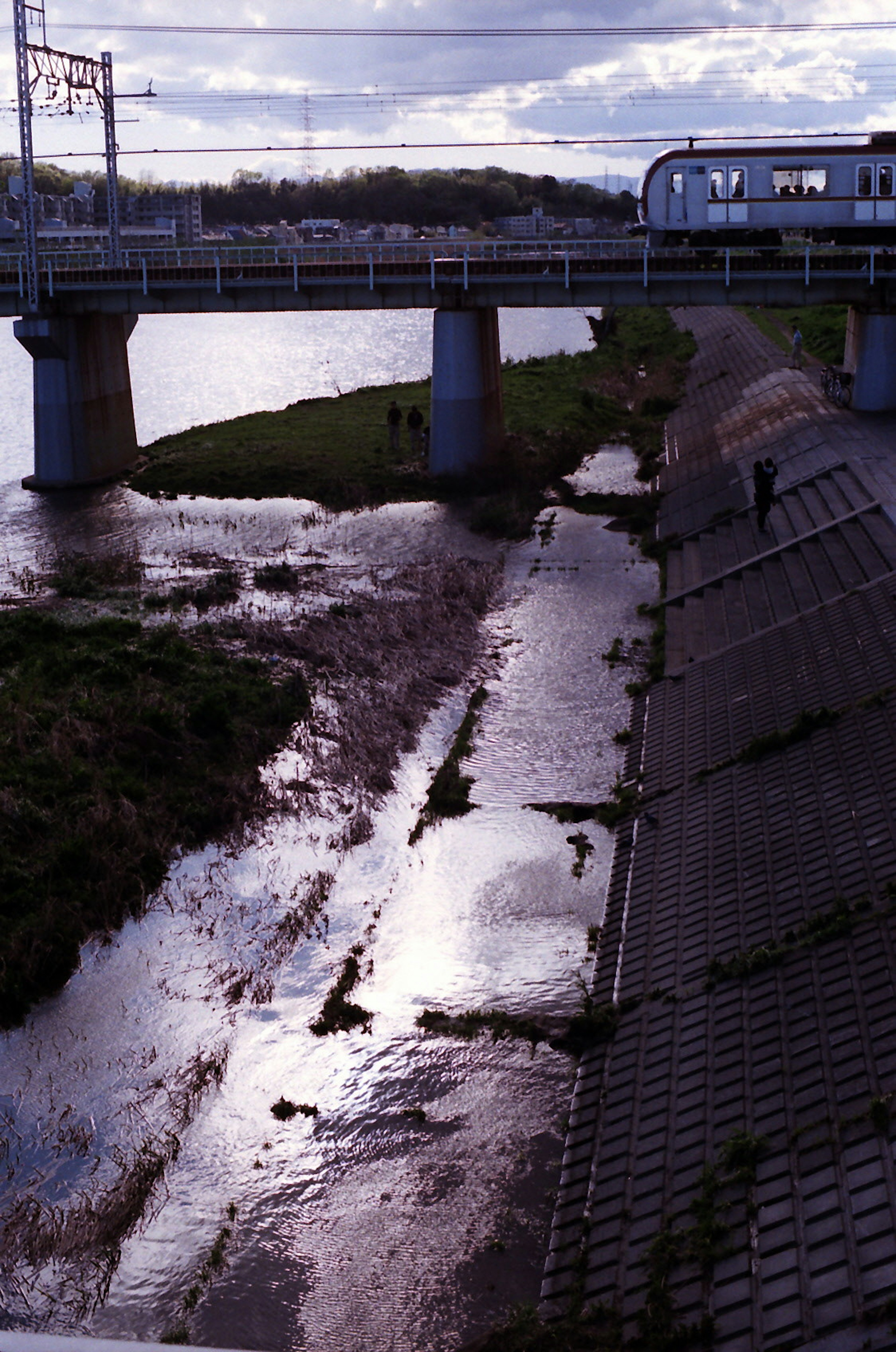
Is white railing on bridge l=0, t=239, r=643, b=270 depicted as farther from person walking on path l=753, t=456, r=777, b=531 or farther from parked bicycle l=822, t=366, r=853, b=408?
person walking on path l=753, t=456, r=777, b=531

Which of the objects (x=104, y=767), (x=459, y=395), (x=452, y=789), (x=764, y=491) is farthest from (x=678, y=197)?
(x=104, y=767)

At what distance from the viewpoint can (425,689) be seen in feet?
72.3

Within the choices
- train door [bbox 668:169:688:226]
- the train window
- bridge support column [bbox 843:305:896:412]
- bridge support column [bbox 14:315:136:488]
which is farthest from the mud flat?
the train window

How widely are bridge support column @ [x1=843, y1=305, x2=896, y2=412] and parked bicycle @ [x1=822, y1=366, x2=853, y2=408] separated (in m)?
0.26

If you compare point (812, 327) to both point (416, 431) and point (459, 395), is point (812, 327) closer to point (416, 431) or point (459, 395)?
point (416, 431)

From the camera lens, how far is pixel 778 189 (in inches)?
1549

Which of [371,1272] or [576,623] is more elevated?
[576,623]

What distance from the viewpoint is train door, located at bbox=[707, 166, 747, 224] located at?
1555 inches

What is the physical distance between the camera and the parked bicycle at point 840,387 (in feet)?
122

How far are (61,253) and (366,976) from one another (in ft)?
106

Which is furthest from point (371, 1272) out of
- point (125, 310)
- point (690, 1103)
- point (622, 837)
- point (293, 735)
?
point (125, 310)

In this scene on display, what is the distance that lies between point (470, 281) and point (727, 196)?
8315 millimetres

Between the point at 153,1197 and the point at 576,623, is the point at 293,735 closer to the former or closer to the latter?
the point at 576,623

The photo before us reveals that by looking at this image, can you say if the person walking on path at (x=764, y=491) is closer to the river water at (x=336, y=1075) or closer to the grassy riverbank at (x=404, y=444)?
the river water at (x=336, y=1075)
